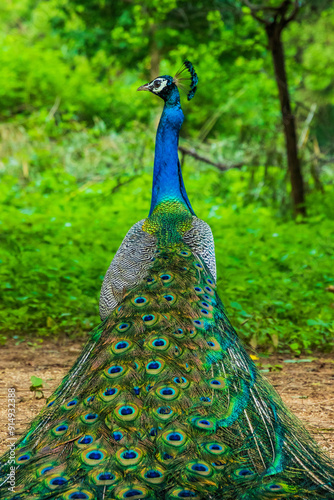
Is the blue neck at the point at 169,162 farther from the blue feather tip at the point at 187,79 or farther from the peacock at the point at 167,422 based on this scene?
the peacock at the point at 167,422

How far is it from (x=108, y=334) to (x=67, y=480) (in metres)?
0.76

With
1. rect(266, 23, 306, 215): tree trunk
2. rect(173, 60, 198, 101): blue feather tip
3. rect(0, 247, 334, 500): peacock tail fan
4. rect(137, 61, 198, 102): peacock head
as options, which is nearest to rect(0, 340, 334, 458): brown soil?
rect(0, 247, 334, 500): peacock tail fan

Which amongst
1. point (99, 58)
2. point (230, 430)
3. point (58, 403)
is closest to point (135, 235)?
point (58, 403)

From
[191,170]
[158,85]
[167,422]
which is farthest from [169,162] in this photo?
[191,170]

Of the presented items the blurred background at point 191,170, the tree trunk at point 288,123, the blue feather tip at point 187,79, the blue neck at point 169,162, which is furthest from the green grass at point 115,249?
the blue feather tip at point 187,79

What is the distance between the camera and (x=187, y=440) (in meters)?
2.35

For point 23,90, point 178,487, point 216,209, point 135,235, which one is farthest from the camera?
point 23,90

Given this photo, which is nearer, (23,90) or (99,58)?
(23,90)

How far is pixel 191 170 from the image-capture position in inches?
475

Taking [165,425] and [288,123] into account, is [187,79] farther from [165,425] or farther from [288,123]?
[288,123]

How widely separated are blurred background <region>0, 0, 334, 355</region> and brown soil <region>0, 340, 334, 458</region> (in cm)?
31

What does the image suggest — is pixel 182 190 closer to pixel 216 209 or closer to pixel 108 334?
pixel 108 334

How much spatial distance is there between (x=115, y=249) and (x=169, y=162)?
2.78m

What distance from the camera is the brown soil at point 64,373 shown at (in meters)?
3.85
